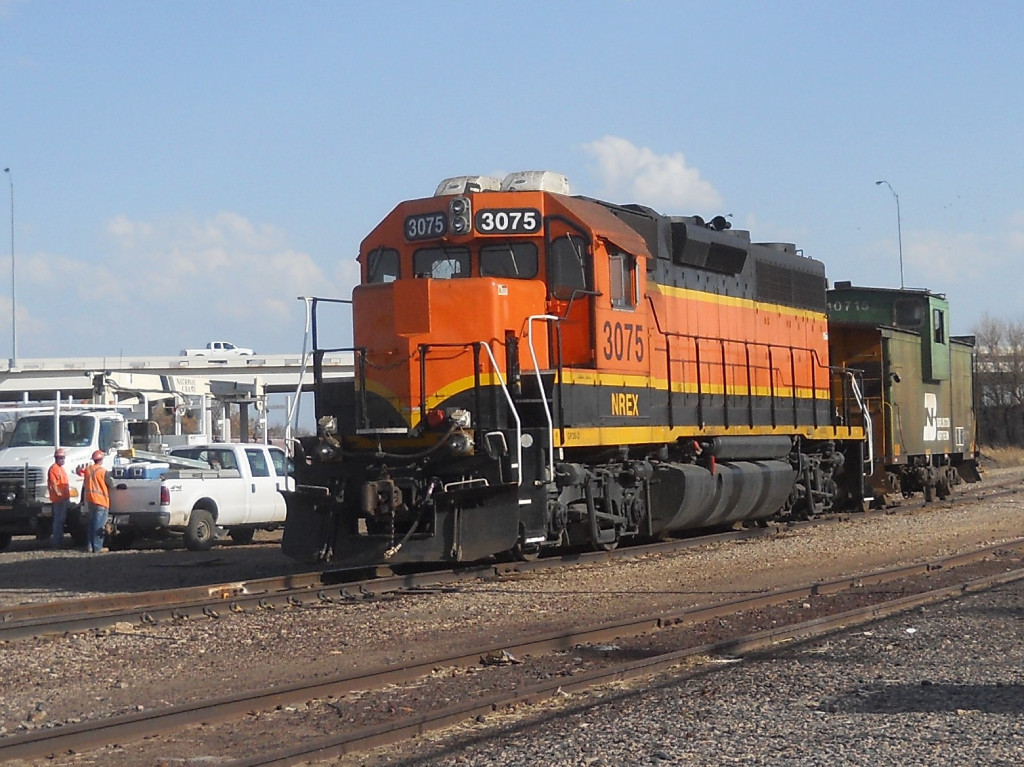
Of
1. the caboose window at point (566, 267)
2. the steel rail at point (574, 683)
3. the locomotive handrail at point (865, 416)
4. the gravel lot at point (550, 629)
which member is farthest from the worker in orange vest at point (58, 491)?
the steel rail at point (574, 683)

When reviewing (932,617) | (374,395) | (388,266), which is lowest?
(932,617)

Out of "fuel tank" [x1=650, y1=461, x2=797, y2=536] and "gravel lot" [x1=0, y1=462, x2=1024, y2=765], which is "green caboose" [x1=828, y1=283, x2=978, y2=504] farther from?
"gravel lot" [x1=0, y1=462, x2=1024, y2=765]

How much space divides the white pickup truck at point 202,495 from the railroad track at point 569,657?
8433 millimetres

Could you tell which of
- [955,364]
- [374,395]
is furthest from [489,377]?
→ [955,364]

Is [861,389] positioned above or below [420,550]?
above

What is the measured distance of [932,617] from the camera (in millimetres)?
9250

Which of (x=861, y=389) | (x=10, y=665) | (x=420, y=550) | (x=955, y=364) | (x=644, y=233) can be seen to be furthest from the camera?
(x=955, y=364)

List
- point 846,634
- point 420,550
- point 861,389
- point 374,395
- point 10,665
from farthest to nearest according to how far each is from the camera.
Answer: point 861,389 < point 374,395 < point 420,550 < point 846,634 < point 10,665

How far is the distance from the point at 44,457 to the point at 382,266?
31.4 ft

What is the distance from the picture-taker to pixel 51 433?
67.7ft

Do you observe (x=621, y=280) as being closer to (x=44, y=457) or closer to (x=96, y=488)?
(x=96, y=488)

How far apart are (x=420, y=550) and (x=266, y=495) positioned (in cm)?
813

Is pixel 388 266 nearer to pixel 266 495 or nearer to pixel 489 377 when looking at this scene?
pixel 489 377

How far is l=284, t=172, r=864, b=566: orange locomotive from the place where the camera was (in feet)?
37.2
